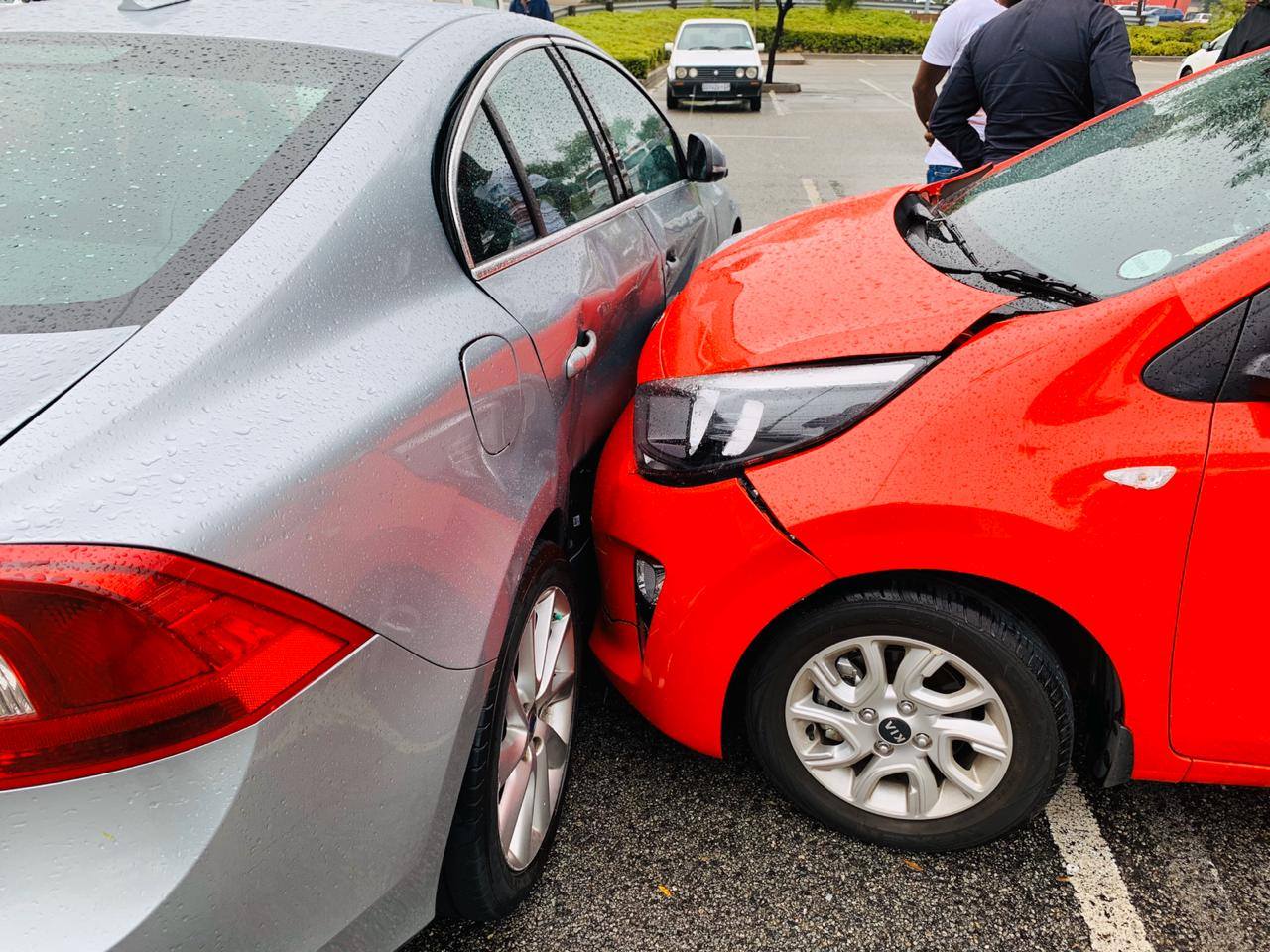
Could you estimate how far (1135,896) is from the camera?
6.64ft

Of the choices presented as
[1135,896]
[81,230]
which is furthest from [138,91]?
[1135,896]

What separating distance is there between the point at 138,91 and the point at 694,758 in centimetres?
186

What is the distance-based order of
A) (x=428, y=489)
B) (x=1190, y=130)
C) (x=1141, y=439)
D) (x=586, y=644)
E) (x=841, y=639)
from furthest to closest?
(x=586, y=644) < (x=1190, y=130) < (x=841, y=639) < (x=1141, y=439) < (x=428, y=489)

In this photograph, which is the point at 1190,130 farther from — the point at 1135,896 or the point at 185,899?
the point at 185,899

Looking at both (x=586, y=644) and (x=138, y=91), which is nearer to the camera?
(x=138, y=91)

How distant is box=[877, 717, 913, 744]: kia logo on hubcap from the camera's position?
6.68 ft

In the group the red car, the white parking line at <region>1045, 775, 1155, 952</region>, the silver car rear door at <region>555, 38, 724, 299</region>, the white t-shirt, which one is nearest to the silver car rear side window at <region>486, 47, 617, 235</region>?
the silver car rear door at <region>555, 38, 724, 299</region>

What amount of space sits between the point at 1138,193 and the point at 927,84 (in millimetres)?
3356

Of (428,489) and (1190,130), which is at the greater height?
(1190,130)

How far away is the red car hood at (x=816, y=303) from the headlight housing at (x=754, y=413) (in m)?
0.04

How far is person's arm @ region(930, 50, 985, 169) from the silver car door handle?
2494 millimetres

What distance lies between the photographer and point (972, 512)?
5.82ft

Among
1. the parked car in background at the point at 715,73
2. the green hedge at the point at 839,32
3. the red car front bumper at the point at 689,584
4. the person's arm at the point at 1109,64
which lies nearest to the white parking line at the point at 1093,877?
the red car front bumper at the point at 689,584

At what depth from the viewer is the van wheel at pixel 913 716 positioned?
190cm
